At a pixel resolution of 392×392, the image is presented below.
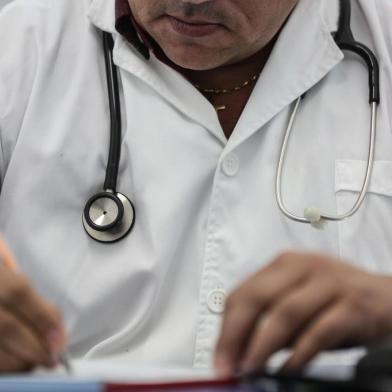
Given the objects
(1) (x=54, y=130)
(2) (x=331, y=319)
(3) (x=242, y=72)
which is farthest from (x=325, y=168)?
(2) (x=331, y=319)

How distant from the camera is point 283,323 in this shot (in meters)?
0.51

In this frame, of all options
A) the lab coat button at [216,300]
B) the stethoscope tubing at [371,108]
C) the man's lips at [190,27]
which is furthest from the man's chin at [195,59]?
the lab coat button at [216,300]

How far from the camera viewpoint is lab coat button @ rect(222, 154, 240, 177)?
959 mm

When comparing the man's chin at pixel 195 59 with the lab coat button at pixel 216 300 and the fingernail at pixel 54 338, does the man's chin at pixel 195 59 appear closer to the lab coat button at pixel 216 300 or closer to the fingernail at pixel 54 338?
the lab coat button at pixel 216 300

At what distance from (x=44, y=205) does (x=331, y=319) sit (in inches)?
20.7

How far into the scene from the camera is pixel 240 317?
0.51 meters

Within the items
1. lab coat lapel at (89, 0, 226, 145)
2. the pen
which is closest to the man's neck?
lab coat lapel at (89, 0, 226, 145)

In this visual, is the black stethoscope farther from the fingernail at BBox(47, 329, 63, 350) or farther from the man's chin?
the fingernail at BBox(47, 329, 63, 350)

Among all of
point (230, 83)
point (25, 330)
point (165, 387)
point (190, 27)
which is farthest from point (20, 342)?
point (230, 83)

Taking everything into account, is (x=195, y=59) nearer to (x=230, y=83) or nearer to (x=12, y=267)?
(x=230, y=83)

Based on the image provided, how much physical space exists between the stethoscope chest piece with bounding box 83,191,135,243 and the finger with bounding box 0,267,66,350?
0.37 metres

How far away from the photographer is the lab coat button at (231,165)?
37.8 inches

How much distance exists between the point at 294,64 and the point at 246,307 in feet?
1.94

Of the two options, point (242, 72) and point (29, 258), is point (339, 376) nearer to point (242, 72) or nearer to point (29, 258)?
point (29, 258)
